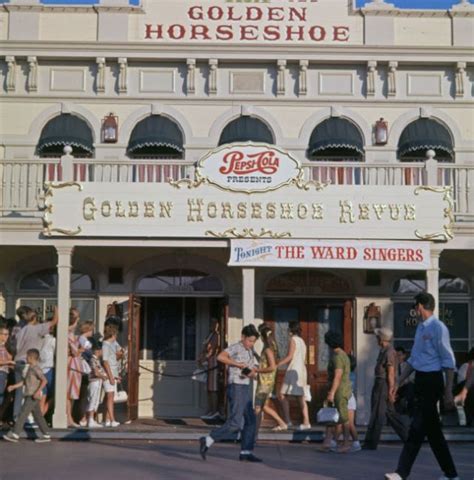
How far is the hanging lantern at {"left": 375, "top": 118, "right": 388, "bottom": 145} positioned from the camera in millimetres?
18281

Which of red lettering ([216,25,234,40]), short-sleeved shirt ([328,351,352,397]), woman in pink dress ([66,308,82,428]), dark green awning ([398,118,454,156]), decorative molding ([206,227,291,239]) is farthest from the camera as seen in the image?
red lettering ([216,25,234,40])

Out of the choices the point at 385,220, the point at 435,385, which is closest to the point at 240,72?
the point at 385,220

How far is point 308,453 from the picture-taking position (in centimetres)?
1256

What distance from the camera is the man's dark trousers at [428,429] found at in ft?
30.3

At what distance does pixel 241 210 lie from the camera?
15711 mm

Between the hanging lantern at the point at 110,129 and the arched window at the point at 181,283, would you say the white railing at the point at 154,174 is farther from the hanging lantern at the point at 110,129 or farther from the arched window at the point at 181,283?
the arched window at the point at 181,283

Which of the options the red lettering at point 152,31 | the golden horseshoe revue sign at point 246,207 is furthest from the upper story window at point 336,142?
the red lettering at point 152,31

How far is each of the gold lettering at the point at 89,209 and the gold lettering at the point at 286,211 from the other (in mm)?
3094

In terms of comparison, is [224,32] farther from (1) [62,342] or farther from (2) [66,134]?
(1) [62,342]

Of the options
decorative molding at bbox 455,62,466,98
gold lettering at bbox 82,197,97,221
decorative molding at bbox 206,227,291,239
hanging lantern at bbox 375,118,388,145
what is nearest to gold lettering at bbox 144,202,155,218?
gold lettering at bbox 82,197,97,221

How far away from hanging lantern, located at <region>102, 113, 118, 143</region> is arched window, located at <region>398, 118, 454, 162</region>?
5.51 meters

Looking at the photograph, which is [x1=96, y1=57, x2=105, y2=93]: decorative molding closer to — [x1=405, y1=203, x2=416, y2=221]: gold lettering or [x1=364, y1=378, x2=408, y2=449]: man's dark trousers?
[x1=405, y1=203, x2=416, y2=221]: gold lettering

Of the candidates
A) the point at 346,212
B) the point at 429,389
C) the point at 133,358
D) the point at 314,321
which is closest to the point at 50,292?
the point at 133,358

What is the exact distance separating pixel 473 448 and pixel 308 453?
102 inches
